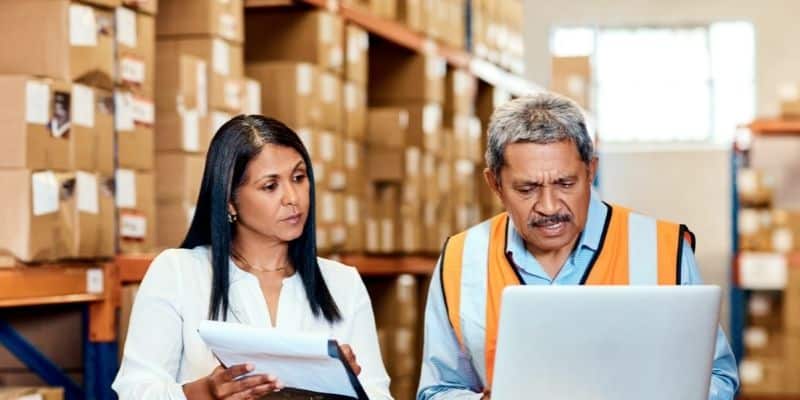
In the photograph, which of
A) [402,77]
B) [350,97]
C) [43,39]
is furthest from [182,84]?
[402,77]

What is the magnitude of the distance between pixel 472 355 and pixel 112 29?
7.51ft

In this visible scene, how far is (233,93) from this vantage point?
571 centimetres

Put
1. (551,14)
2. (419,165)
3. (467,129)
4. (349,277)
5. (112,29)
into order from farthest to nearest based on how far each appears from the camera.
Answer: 1. (551,14)
2. (467,129)
3. (419,165)
4. (112,29)
5. (349,277)

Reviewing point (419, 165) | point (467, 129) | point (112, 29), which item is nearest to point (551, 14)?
point (467, 129)

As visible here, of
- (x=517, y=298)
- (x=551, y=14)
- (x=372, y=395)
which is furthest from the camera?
(x=551, y=14)

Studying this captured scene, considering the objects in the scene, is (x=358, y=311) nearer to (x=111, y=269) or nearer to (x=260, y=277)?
(x=260, y=277)

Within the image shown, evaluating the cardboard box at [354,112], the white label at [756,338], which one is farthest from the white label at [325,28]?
the white label at [756,338]

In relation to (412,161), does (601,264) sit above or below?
below

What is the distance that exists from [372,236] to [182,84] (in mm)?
2173

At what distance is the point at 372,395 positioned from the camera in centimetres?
302

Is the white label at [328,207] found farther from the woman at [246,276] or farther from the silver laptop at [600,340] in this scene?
the silver laptop at [600,340]

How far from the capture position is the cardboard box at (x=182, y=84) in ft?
17.7

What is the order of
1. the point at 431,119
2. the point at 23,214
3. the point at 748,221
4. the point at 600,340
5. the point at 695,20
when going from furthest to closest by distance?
the point at 695,20 → the point at 748,221 → the point at 431,119 → the point at 23,214 → the point at 600,340

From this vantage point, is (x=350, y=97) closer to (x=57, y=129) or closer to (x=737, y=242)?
(x=57, y=129)
